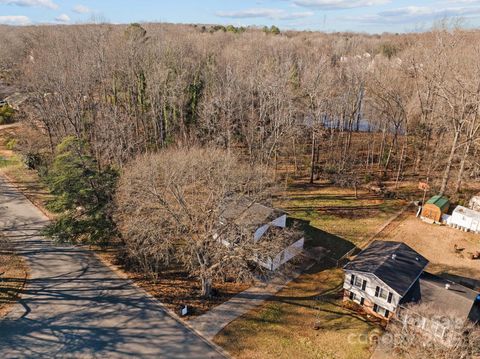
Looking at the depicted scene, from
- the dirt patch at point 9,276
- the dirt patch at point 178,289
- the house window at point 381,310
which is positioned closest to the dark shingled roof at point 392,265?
the house window at point 381,310

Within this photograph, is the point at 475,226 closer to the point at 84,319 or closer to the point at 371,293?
the point at 371,293

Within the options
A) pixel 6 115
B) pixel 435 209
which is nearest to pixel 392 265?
pixel 435 209

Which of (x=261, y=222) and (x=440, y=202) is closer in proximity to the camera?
(x=261, y=222)

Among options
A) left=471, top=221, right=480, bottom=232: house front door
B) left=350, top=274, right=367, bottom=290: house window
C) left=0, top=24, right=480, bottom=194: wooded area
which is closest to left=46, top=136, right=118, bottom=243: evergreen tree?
left=0, top=24, right=480, bottom=194: wooded area

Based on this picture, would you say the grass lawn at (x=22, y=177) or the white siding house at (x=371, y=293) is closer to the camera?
the white siding house at (x=371, y=293)

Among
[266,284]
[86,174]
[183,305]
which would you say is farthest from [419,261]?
[86,174]

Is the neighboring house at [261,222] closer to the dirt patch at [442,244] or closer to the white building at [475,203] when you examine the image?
the dirt patch at [442,244]
